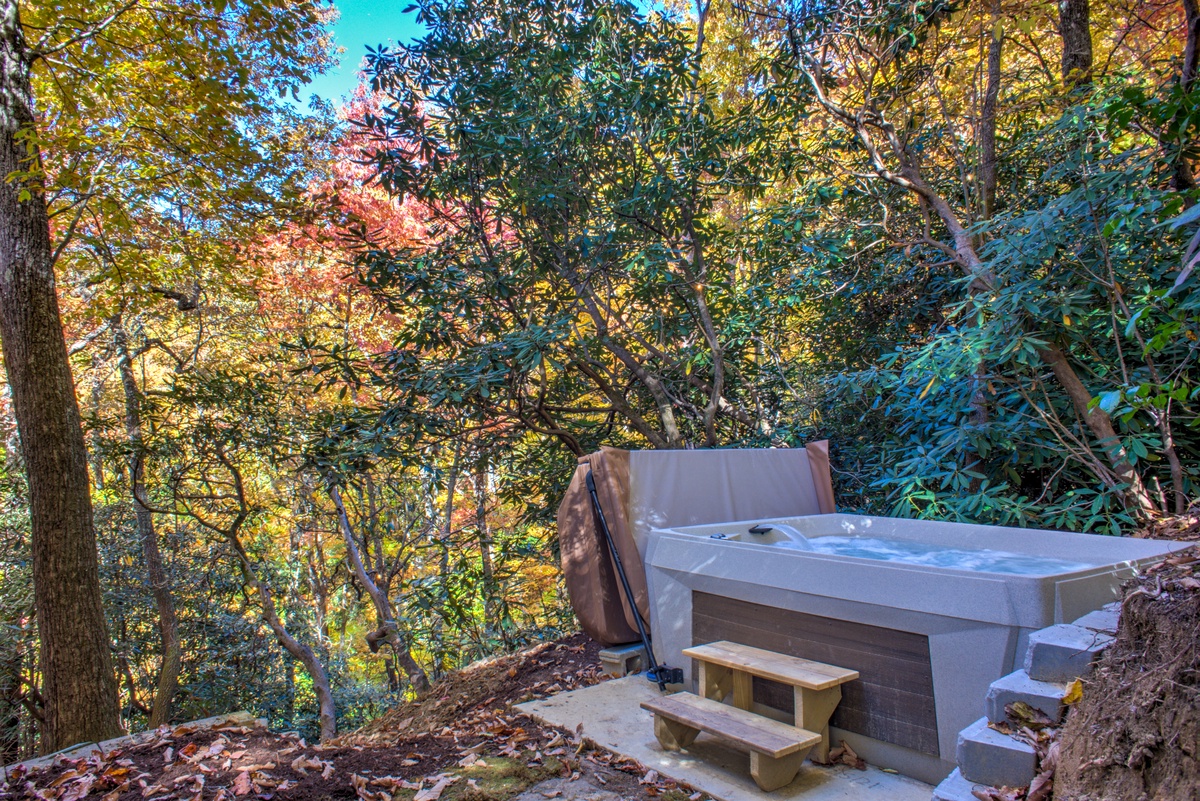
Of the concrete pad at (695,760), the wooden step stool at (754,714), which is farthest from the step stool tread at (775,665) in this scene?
the concrete pad at (695,760)

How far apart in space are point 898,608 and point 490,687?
95.9 inches

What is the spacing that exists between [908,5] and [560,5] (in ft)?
7.82

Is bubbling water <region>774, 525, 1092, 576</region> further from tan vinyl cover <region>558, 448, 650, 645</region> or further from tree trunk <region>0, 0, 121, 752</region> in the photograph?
tree trunk <region>0, 0, 121, 752</region>

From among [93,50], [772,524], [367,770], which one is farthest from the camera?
[93,50]

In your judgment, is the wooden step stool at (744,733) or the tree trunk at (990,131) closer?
the wooden step stool at (744,733)

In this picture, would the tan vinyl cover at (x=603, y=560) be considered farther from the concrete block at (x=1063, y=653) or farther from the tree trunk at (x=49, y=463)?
the tree trunk at (x=49, y=463)

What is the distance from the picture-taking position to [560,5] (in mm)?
4520

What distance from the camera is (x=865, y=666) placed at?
94.6 inches

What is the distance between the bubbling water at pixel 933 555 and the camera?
2.69 m

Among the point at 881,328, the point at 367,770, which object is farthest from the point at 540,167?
the point at 367,770

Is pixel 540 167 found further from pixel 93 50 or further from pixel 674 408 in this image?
pixel 93 50

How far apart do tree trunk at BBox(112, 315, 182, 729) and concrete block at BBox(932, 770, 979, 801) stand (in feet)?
18.4

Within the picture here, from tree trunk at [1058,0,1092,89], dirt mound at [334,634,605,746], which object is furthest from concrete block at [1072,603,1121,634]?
tree trunk at [1058,0,1092,89]

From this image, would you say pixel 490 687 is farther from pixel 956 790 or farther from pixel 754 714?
pixel 956 790
